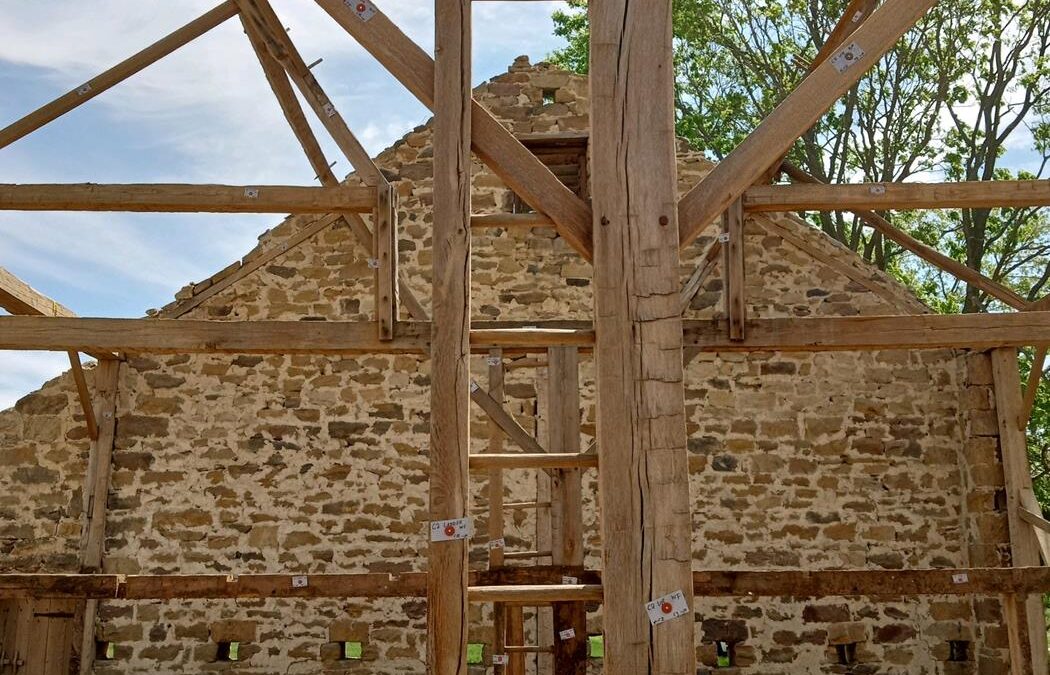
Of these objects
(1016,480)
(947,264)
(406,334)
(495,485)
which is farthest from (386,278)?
(1016,480)

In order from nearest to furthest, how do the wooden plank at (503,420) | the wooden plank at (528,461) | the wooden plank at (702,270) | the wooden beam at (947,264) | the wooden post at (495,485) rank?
the wooden plank at (528,461), the wooden post at (495,485), the wooden plank at (503,420), the wooden beam at (947,264), the wooden plank at (702,270)

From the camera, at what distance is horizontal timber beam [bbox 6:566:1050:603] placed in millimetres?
5484

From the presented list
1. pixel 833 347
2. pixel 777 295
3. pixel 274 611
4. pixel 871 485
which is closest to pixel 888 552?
pixel 871 485

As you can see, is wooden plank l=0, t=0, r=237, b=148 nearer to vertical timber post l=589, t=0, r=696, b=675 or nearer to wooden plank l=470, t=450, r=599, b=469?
vertical timber post l=589, t=0, r=696, b=675

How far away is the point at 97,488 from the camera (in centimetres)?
845

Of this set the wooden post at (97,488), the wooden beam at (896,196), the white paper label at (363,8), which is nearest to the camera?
the white paper label at (363,8)

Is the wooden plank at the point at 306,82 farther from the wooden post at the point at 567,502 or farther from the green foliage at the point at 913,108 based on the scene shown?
the green foliage at the point at 913,108

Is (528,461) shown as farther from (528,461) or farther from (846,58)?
(846,58)

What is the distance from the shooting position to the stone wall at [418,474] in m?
8.35

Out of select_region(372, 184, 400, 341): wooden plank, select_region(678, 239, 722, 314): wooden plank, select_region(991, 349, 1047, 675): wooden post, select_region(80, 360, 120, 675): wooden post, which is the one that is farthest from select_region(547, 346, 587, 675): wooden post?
select_region(80, 360, 120, 675): wooden post

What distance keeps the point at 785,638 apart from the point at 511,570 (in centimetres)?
328

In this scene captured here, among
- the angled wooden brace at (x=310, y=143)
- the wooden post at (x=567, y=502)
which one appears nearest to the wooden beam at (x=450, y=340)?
the angled wooden brace at (x=310, y=143)

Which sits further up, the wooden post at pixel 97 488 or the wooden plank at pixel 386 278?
the wooden plank at pixel 386 278

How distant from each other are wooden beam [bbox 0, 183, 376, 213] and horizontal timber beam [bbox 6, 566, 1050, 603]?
1957 mm
